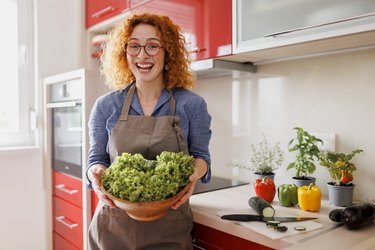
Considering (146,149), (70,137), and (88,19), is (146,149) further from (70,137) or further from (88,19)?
(88,19)

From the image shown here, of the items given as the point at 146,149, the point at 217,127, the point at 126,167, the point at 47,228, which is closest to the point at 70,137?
the point at 47,228

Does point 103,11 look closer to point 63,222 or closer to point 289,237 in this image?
point 63,222

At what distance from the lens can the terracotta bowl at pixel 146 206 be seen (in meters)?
0.89

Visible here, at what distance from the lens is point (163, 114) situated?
118 centimetres

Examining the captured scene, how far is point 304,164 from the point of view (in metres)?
1.34

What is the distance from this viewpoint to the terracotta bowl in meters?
0.89

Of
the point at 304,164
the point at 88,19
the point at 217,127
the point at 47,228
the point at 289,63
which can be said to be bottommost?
the point at 47,228

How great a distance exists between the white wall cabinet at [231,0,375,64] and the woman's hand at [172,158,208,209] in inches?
18.8

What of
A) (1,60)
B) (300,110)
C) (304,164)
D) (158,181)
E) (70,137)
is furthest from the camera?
(1,60)

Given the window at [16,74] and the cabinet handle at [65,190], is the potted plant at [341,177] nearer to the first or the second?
the cabinet handle at [65,190]

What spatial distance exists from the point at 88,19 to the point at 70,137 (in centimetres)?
82

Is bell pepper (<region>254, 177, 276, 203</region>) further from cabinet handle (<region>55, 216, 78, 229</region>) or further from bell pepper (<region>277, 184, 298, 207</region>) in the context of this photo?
cabinet handle (<region>55, 216, 78, 229</region>)

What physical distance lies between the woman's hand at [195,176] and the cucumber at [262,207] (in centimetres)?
20

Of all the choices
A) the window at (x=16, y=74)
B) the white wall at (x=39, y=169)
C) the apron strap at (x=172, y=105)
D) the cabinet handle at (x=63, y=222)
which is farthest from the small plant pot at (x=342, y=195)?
the window at (x=16, y=74)
